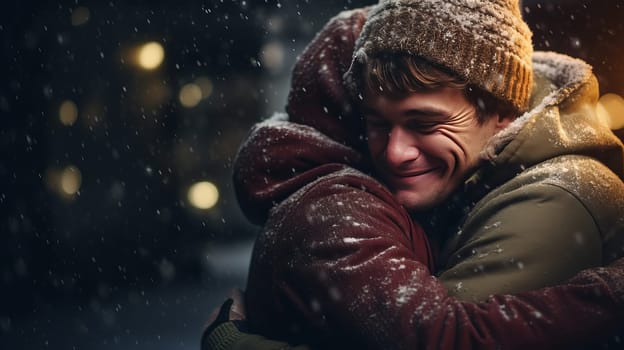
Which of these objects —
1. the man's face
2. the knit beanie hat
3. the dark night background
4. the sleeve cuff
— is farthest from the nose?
the dark night background

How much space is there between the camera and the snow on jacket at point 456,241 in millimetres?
1743

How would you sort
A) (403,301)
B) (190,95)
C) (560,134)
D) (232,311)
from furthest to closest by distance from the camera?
(190,95) < (232,311) < (560,134) < (403,301)

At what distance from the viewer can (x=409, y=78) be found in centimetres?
210

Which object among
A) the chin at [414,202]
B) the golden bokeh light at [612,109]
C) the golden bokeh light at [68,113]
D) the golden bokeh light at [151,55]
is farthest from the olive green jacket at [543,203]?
the golden bokeh light at [151,55]

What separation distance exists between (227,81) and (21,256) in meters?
3.69

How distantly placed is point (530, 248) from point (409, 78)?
59 centimetres

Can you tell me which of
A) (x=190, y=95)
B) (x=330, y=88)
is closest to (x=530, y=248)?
(x=330, y=88)

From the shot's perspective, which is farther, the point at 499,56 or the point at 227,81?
the point at 227,81

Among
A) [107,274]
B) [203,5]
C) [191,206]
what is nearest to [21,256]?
[107,274]

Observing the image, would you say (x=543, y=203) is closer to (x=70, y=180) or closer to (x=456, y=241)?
(x=456, y=241)

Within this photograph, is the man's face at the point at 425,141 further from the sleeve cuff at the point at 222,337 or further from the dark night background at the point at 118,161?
the dark night background at the point at 118,161

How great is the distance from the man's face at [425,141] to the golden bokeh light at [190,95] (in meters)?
6.52

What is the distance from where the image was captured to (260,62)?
9.48m

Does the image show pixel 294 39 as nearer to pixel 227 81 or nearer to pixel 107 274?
pixel 227 81
